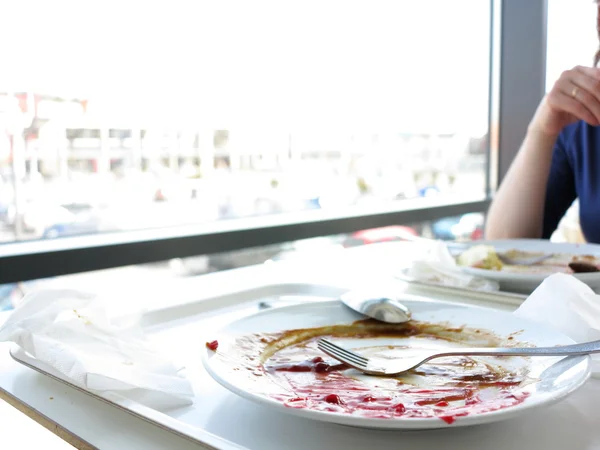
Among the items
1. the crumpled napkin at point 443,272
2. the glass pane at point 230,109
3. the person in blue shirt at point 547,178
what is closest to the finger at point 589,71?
the person in blue shirt at point 547,178

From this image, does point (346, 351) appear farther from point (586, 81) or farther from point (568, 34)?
point (568, 34)

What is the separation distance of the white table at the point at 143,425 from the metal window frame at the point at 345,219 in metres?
0.93

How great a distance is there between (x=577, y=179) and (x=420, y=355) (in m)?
1.29

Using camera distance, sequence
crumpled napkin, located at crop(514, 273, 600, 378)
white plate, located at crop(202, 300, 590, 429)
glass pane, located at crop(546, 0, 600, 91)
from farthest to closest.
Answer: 1. glass pane, located at crop(546, 0, 600, 91)
2. crumpled napkin, located at crop(514, 273, 600, 378)
3. white plate, located at crop(202, 300, 590, 429)

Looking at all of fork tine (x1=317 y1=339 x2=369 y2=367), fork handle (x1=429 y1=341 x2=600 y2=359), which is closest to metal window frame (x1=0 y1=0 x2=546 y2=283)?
fork tine (x1=317 y1=339 x2=369 y2=367)

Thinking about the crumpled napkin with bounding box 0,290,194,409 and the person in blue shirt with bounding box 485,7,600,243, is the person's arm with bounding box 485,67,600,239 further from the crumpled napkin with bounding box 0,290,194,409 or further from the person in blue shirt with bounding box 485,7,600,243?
the crumpled napkin with bounding box 0,290,194,409

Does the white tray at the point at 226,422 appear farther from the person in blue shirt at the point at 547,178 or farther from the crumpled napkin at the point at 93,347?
the person in blue shirt at the point at 547,178

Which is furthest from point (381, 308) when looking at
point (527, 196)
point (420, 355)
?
point (527, 196)

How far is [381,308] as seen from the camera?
744 mm

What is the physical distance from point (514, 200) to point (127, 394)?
1.32 meters

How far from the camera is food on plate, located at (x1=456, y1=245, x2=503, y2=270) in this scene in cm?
105

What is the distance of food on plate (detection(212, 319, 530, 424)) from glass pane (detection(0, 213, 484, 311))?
362 millimetres

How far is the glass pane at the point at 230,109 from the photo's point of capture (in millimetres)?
1741

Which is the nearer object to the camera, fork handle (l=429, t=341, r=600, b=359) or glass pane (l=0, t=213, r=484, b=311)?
fork handle (l=429, t=341, r=600, b=359)
